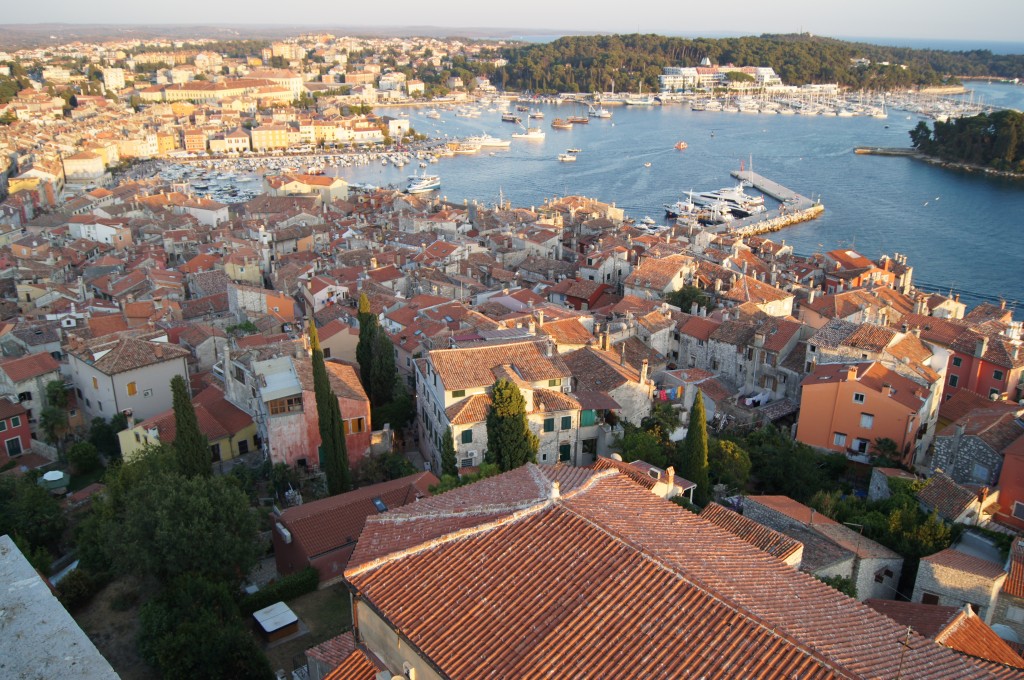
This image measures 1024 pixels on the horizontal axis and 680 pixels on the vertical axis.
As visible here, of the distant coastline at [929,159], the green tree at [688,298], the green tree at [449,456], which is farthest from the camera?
the distant coastline at [929,159]

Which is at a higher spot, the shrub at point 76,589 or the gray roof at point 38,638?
the gray roof at point 38,638

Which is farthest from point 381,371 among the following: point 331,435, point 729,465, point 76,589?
point 76,589

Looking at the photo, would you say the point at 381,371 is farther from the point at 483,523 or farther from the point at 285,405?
the point at 483,523

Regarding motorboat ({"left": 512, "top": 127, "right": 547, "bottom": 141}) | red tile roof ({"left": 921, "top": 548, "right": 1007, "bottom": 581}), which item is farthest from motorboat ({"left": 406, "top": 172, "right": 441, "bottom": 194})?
red tile roof ({"left": 921, "top": 548, "right": 1007, "bottom": 581})

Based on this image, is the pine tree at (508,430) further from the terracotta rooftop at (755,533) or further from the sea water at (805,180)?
the sea water at (805,180)

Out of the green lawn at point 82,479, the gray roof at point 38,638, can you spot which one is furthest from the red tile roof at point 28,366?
the gray roof at point 38,638

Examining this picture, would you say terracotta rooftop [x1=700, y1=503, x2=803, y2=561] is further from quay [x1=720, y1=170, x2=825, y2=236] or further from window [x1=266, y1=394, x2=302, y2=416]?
quay [x1=720, y1=170, x2=825, y2=236]
